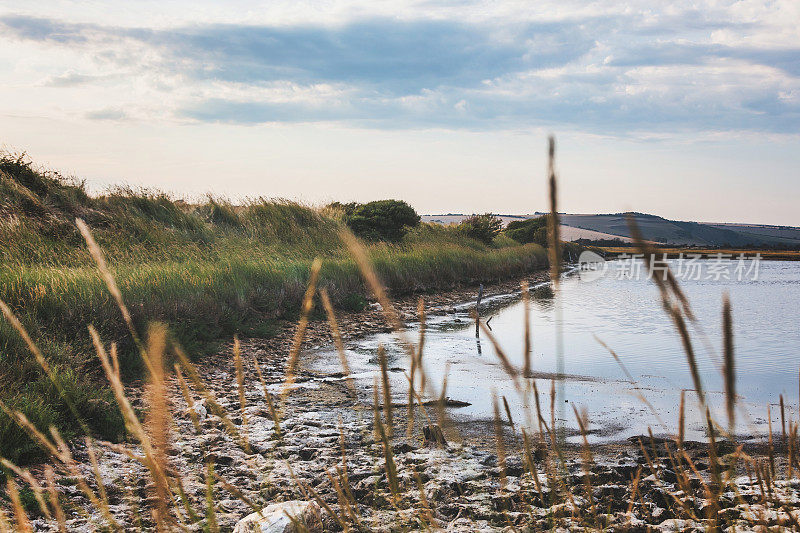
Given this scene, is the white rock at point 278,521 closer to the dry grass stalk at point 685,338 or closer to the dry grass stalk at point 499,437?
the dry grass stalk at point 499,437

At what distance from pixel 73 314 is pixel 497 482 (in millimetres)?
5840

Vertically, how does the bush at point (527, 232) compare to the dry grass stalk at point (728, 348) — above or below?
above

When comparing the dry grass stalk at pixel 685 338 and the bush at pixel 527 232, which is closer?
the dry grass stalk at pixel 685 338

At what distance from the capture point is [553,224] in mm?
1168

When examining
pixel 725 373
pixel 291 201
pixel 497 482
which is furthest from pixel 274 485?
pixel 291 201

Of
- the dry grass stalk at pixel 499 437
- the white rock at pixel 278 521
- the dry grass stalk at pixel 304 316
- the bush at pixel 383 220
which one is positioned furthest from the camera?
the bush at pixel 383 220

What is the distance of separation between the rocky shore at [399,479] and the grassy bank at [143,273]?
3.03ft

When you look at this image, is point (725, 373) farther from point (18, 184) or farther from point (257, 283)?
point (18, 184)

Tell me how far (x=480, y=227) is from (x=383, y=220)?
9519 mm

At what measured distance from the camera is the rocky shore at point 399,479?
10.2 ft

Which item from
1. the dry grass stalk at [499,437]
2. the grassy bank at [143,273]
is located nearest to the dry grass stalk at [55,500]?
the dry grass stalk at [499,437]

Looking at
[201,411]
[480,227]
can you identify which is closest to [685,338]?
[201,411]

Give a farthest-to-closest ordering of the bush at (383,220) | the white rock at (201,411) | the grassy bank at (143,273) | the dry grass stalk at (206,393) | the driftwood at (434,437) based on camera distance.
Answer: the bush at (383,220), the white rock at (201,411), the grassy bank at (143,273), the driftwood at (434,437), the dry grass stalk at (206,393)

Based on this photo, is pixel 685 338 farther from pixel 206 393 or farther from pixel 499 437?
pixel 206 393
